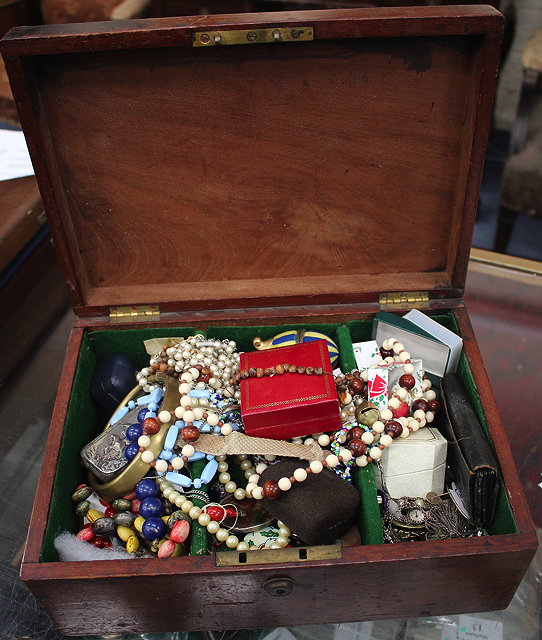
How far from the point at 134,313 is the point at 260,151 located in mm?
535

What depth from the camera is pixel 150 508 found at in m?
1.37

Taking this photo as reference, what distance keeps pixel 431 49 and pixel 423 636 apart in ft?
4.19

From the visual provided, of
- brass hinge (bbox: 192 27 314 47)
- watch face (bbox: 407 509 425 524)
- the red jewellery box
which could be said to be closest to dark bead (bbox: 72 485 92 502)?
the red jewellery box

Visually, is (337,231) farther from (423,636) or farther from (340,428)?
(423,636)

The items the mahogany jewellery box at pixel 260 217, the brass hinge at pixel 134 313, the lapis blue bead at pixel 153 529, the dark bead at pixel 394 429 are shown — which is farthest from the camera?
the brass hinge at pixel 134 313

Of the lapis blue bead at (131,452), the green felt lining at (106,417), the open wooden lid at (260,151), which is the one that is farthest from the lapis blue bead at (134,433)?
the open wooden lid at (260,151)

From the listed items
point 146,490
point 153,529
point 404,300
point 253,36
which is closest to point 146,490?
point 146,490

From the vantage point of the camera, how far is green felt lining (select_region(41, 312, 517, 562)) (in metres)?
1.30

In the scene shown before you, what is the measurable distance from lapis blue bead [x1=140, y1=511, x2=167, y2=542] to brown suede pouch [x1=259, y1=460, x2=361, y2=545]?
222mm

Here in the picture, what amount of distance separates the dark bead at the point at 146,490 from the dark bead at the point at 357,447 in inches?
17.7

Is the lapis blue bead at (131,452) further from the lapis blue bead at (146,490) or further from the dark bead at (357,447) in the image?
the dark bead at (357,447)

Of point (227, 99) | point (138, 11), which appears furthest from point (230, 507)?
point (138, 11)

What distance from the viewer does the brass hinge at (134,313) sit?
167 cm

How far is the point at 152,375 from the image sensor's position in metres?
1.61
